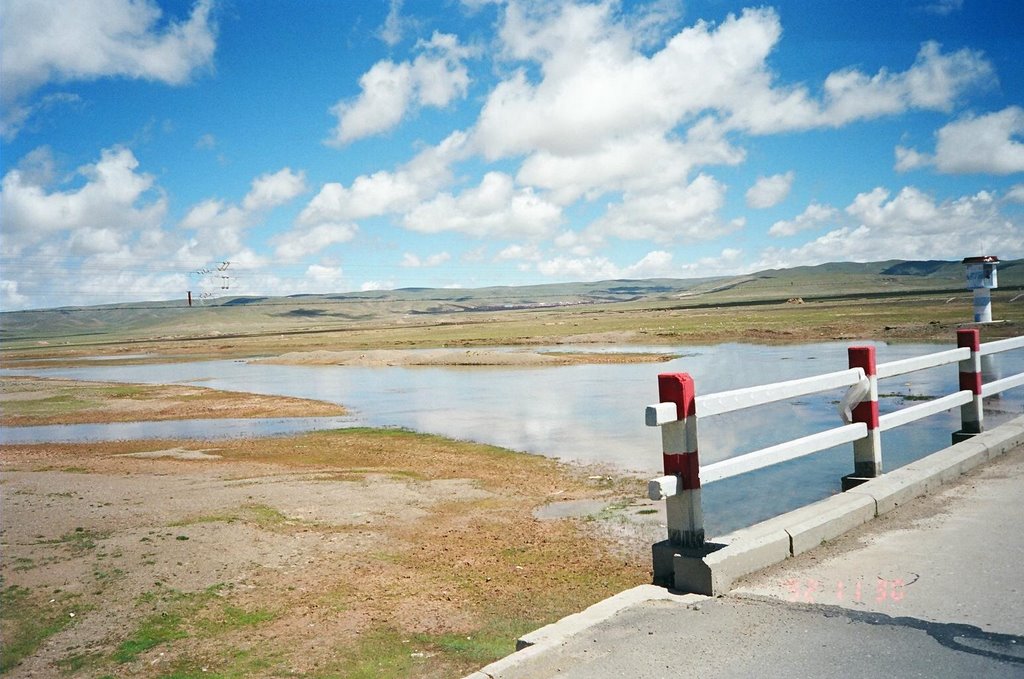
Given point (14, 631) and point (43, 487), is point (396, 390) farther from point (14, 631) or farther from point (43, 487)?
point (14, 631)

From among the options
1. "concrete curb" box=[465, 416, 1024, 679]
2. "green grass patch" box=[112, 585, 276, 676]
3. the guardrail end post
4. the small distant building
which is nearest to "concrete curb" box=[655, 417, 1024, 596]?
"concrete curb" box=[465, 416, 1024, 679]

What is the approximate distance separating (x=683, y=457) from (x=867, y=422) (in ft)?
10.8

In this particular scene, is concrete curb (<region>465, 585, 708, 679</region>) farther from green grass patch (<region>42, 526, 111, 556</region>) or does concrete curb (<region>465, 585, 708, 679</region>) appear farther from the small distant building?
the small distant building

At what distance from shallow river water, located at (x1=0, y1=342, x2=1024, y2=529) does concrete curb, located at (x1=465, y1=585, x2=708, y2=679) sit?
485 centimetres

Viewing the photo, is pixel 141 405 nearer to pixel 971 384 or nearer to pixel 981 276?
pixel 971 384

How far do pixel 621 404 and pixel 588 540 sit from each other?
625 inches

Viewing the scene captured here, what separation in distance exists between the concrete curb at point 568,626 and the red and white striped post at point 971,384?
711cm

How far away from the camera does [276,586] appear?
9195 millimetres

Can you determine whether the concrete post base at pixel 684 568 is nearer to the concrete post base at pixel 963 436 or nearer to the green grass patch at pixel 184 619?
the green grass patch at pixel 184 619

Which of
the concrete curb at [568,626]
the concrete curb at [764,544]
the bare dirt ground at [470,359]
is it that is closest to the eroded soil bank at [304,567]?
the concrete curb at [568,626]

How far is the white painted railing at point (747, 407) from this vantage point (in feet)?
19.3

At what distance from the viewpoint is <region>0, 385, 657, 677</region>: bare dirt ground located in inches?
298

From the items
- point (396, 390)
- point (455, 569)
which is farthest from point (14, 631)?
point (396, 390)

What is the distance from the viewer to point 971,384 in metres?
10.8
